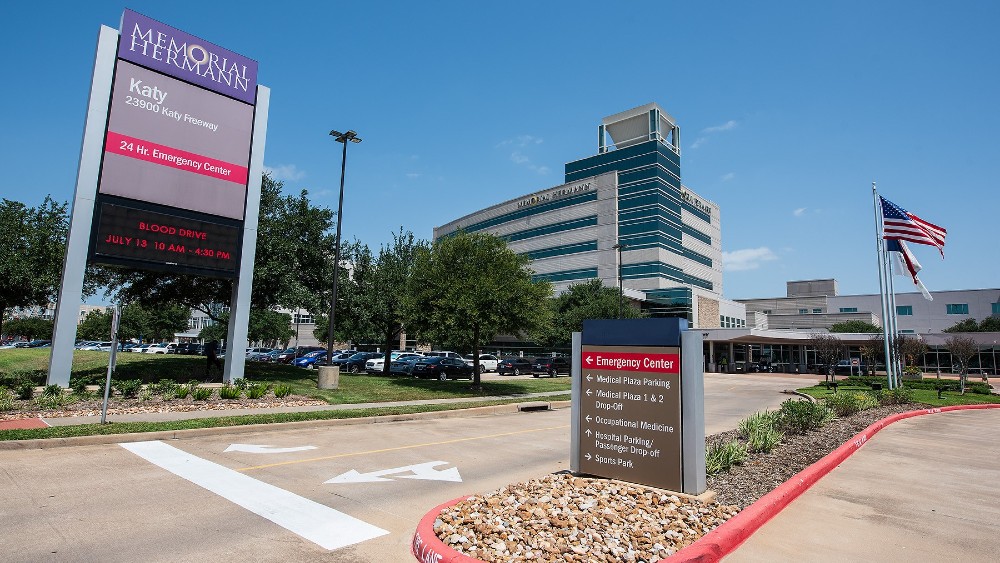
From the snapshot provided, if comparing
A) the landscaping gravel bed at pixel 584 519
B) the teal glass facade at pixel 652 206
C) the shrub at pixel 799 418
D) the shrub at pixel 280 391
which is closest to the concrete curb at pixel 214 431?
the shrub at pixel 280 391

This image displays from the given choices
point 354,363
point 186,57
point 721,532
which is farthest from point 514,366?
point 721,532

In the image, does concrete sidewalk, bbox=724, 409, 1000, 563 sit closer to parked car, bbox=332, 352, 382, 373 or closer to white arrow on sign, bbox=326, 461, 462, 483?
white arrow on sign, bbox=326, 461, 462, 483

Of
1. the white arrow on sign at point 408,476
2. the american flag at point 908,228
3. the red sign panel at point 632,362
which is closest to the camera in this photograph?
the red sign panel at point 632,362

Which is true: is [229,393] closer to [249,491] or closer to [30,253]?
[249,491]

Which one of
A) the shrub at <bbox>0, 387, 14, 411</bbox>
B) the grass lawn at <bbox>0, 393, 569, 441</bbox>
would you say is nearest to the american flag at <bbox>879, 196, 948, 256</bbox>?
the grass lawn at <bbox>0, 393, 569, 441</bbox>

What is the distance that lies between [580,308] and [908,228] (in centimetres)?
3038

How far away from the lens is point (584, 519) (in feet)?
17.8

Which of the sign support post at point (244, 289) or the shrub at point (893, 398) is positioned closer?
the sign support post at point (244, 289)

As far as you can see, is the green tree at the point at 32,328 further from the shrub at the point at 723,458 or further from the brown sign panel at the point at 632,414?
the shrub at the point at 723,458

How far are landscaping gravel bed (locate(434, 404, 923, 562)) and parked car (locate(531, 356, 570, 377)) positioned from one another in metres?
34.6

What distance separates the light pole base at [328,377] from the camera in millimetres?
21438

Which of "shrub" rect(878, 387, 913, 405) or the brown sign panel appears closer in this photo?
the brown sign panel

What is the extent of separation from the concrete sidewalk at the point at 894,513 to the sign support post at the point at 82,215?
18.8 metres

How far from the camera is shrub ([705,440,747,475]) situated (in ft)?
26.6
